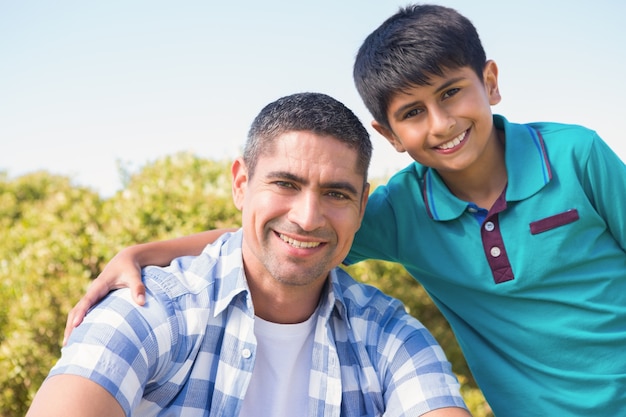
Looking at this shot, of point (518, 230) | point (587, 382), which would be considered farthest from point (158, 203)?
point (587, 382)

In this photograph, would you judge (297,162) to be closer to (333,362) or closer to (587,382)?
(333,362)

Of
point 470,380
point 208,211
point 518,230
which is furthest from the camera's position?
point 470,380

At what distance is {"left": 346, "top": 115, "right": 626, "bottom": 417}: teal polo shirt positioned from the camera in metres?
2.64

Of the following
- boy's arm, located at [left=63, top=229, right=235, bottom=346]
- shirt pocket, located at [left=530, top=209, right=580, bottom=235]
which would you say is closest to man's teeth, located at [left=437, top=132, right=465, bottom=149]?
shirt pocket, located at [left=530, top=209, right=580, bottom=235]

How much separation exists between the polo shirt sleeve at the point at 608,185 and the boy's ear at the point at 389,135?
766mm

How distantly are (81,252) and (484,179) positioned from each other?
300 cm

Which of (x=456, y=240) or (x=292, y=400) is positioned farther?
(x=456, y=240)

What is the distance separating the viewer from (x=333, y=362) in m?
2.44

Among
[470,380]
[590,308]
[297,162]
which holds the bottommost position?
[470,380]

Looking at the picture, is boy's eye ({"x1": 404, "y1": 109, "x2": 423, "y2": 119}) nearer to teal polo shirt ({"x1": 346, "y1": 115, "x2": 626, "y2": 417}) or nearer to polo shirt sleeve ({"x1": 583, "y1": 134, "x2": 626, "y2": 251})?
teal polo shirt ({"x1": 346, "y1": 115, "x2": 626, "y2": 417})

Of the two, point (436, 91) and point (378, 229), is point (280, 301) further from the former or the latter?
point (436, 91)

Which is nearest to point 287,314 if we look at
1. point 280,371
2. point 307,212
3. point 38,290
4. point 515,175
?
point 280,371

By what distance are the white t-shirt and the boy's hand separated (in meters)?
0.47

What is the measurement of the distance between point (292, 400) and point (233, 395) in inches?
9.7
